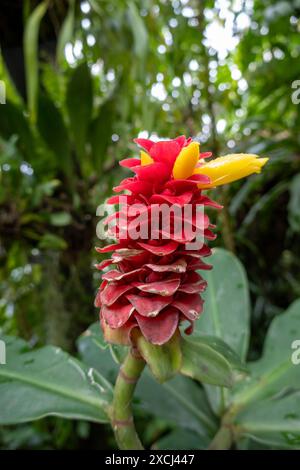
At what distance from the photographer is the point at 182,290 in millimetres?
383

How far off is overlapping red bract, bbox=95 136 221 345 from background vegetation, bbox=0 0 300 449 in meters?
0.65

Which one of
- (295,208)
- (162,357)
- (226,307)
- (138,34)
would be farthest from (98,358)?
(138,34)

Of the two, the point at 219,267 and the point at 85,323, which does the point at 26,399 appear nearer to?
the point at 219,267

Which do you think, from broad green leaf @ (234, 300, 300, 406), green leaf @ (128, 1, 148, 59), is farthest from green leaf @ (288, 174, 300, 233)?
green leaf @ (128, 1, 148, 59)

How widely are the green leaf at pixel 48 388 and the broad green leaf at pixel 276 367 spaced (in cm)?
→ 23

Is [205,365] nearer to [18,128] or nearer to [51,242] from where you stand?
[51,242]

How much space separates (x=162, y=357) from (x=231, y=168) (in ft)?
0.59

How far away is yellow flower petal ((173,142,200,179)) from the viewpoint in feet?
1.20

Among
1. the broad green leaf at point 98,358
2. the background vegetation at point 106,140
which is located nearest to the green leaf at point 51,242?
the background vegetation at point 106,140

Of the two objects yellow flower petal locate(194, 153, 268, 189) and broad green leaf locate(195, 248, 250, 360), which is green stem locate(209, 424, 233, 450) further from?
yellow flower petal locate(194, 153, 268, 189)

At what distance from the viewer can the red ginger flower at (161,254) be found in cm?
37

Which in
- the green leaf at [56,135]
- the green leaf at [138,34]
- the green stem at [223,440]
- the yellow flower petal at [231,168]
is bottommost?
the green stem at [223,440]

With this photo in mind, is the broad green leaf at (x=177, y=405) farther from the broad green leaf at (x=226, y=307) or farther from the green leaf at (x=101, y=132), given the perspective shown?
the green leaf at (x=101, y=132)
